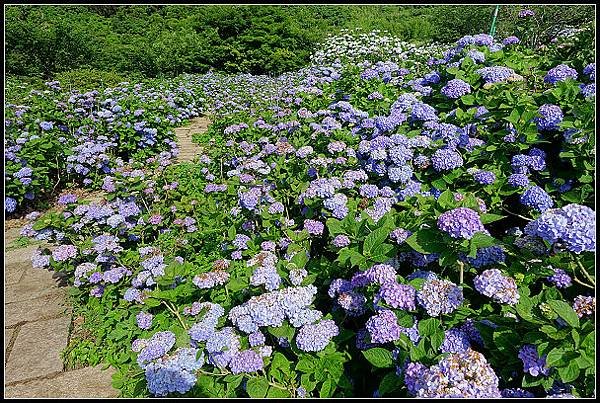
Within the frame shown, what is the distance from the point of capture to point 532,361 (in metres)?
1.28

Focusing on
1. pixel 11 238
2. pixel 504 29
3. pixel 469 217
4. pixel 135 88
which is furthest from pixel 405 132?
pixel 504 29

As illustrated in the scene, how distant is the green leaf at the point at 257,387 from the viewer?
1.54m

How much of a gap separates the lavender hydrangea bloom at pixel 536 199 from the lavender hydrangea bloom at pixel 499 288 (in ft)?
2.23

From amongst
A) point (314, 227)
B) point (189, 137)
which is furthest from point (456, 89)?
point (189, 137)

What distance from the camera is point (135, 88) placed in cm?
661

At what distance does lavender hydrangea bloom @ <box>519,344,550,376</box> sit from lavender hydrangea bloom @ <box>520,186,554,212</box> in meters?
0.82

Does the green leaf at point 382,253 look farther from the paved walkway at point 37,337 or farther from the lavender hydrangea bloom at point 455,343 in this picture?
the paved walkway at point 37,337

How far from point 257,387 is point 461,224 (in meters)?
0.88

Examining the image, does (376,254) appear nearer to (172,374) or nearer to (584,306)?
(584,306)

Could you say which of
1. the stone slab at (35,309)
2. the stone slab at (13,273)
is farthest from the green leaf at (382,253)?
the stone slab at (13,273)

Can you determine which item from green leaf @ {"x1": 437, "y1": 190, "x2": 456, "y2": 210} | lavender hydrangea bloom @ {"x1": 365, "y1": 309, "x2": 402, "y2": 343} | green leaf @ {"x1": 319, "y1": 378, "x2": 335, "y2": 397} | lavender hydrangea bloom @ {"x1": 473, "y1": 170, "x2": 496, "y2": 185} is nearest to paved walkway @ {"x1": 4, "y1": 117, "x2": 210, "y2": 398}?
green leaf @ {"x1": 319, "y1": 378, "x2": 335, "y2": 397}

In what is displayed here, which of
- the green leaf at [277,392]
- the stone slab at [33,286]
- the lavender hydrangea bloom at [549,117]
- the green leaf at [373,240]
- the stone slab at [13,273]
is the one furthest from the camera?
the stone slab at [13,273]

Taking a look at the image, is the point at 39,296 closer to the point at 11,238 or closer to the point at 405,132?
the point at 11,238

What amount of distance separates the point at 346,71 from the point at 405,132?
8.46 feet
